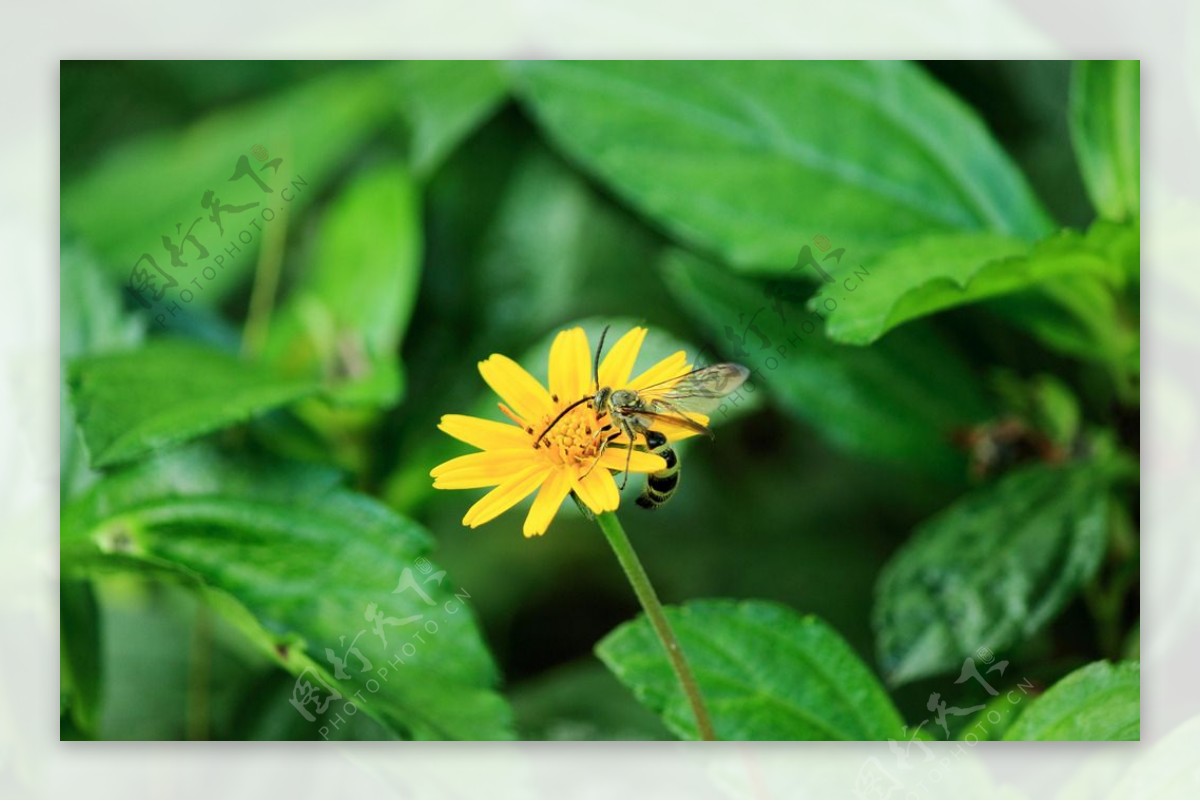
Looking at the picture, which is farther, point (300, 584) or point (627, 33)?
point (627, 33)

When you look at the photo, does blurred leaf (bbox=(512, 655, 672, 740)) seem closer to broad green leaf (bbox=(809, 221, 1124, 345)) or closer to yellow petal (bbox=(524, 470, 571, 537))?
yellow petal (bbox=(524, 470, 571, 537))

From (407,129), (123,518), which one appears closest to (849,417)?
(407,129)

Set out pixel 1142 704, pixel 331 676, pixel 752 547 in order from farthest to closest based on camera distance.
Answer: pixel 752 547 < pixel 1142 704 < pixel 331 676

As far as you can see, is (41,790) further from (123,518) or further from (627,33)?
(627,33)

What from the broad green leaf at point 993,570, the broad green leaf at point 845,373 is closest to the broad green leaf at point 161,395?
the broad green leaf at point 845,373

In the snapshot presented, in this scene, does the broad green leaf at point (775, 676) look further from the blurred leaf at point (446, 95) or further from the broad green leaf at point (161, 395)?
the blurred leaf at point (446, 95)

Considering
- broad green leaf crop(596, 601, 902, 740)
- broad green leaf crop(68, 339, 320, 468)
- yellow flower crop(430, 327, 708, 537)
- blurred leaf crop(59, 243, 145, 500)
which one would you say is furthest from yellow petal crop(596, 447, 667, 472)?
blurred leaf crop(59, 243, 145, 500)
